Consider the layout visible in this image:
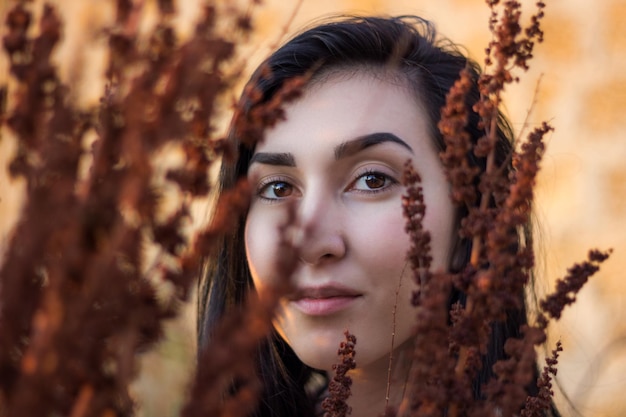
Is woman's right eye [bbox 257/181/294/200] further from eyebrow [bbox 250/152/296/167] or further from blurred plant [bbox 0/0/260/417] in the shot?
blurred plant [bbox 0/0/260/417]

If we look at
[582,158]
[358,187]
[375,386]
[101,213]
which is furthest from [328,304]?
[582,158]

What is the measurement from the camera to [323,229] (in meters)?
1.76

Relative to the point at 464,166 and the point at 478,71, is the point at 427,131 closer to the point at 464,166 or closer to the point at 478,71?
the point at 478,71

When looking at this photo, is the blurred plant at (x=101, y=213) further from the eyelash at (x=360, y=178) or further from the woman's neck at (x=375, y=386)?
the woman's neck at (x=375, y=386)

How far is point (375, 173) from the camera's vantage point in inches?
74.2

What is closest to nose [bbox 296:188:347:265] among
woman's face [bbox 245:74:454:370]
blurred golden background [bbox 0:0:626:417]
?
woman's face [bbox 245:74:454:370]

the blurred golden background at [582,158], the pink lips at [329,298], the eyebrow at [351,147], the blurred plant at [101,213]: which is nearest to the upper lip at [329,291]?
the pink lips at [329,298]

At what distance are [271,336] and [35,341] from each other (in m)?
1.70

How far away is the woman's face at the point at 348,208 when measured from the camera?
5.82ft

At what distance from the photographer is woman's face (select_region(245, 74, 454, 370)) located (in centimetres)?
177

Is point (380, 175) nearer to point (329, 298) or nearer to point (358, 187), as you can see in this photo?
point (358, 187)

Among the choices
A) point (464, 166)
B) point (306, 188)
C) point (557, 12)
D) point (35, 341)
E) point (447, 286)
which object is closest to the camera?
point (35, 341)

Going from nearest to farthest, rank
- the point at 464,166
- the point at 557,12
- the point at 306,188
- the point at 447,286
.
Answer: the point at 447,286 < the point at 464,166 < the point at 306,188 < the point at 557,12

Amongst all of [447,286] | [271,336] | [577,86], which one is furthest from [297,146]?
[577,86]
